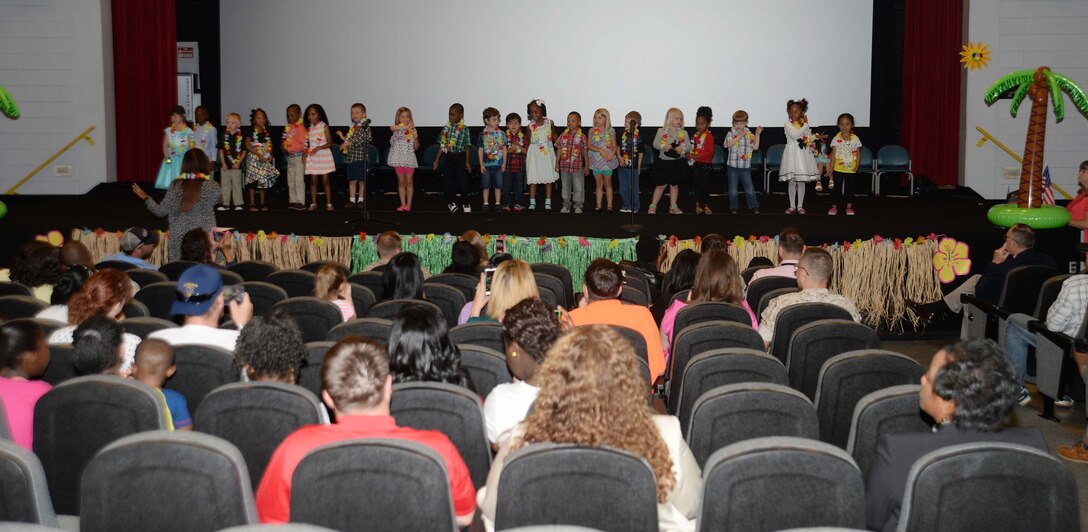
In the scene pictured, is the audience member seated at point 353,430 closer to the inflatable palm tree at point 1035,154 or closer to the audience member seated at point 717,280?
the audience member seated at point 717,280

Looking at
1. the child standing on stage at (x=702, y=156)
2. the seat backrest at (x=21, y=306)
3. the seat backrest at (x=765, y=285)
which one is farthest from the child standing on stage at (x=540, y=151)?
the seat backrest at (x=21, y=306)

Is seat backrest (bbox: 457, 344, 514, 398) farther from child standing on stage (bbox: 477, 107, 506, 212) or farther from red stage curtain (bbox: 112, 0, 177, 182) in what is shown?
red stage curtain (bbox: 112, 0, 177, 182)

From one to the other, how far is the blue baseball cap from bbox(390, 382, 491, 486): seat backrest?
4.32 ft

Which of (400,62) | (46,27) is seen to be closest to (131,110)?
(46,27)

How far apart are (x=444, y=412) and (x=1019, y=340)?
425 centimetres

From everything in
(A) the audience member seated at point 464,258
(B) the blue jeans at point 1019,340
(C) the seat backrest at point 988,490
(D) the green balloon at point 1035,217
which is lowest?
(B) the blue jeans at point 1019,340

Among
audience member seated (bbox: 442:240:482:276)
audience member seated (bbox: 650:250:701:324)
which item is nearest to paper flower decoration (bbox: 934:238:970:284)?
audience member seated (bbox: 650:250:701:324)

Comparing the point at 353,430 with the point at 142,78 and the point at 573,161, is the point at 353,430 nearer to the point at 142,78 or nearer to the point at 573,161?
the point at 573,161

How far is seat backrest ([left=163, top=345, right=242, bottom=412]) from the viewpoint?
3.51m

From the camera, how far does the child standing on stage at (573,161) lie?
34.0 feet

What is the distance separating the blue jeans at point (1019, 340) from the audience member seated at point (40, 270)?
17.6 ft

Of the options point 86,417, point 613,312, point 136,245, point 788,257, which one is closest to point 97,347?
point 86,417

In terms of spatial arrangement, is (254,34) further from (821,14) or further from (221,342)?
(221,342)

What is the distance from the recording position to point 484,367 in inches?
144
